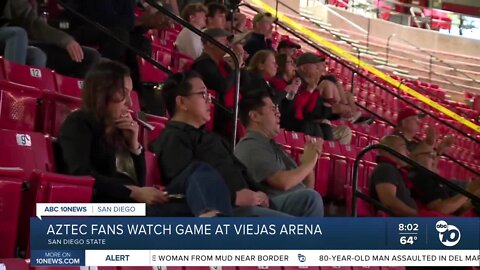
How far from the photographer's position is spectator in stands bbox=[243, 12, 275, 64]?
317 inches

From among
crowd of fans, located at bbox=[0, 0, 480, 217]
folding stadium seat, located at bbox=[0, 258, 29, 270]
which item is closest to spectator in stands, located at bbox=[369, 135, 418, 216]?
crowd of fans, located at bbox=[0, 0, 480, 217]

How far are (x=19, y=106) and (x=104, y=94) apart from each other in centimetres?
63

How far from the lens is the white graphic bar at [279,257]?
11.1 feet

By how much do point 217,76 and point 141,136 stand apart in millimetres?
1274

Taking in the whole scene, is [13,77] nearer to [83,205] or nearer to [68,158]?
[68,158]

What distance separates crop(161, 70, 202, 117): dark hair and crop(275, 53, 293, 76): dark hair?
9.53 ft

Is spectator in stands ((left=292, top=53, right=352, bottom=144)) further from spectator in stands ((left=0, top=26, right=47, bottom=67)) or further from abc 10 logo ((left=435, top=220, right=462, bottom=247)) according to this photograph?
abc 10 logo ((left=435, top=220, right=462, bottom=247))

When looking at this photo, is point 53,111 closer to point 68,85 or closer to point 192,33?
point 68,85

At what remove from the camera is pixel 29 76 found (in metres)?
4.80

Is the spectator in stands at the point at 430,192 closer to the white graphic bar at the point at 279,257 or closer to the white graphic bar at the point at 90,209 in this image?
the white graphic bar at the point at 279,257

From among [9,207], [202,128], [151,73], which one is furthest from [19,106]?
[151,73]

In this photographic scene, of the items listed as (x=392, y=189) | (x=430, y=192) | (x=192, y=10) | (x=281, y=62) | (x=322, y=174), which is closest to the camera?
(x=392, y=189)

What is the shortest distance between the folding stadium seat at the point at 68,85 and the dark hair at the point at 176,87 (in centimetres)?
59

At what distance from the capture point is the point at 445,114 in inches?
592
